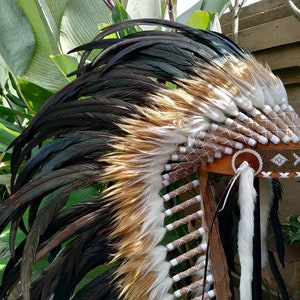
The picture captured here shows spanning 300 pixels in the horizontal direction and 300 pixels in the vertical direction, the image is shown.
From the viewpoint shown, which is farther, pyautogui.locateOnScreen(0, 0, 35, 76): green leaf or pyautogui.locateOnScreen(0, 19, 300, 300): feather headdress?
pyautogui.locateOnScreen(0, 0, 35, 76): green leaf

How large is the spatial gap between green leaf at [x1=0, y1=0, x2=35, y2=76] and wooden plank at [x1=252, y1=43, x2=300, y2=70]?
0.83 meters

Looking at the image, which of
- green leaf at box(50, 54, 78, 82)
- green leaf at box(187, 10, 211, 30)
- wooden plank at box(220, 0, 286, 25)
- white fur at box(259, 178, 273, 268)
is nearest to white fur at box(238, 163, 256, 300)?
white fur at box(259, 178, 273, 268)

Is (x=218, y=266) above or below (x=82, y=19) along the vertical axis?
below

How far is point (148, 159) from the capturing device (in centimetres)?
74

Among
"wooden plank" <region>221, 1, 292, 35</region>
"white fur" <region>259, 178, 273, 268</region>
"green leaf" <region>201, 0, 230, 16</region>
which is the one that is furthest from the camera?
"wooden plank" <region>221, 1, 292, 35</region>

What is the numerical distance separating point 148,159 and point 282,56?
104 centimetres

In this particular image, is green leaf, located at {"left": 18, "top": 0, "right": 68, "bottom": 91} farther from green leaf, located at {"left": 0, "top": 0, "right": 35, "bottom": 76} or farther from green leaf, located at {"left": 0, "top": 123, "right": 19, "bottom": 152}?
green leaf, located at {"left": 0, "top": 123, "right": 19, "bottom": 152}

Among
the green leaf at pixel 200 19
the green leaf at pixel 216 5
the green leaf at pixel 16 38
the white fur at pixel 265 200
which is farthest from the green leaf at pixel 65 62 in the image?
the white fur at pixel 265 200

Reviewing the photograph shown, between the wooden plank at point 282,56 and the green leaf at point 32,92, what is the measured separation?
0.79 metres

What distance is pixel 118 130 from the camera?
78cm

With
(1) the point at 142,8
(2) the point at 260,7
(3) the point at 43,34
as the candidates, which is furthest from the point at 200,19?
(2) the point at 260,7

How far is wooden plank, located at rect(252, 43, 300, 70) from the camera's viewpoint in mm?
1523

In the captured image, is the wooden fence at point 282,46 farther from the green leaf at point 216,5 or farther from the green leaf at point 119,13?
the green leaf at point 119,13

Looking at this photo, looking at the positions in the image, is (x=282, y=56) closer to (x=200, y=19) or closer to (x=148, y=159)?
(x=200, y=19)
